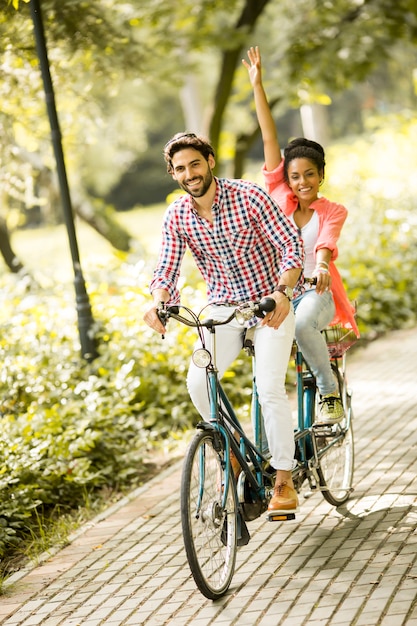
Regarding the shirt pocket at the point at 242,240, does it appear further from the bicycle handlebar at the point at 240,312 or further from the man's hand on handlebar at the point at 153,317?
the man's hand on handlebar at the point at 153,317

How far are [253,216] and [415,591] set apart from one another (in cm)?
182

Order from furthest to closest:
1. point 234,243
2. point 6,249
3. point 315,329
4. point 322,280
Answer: point 6,249 < point 315,329 < point 322,280 < point 234,243

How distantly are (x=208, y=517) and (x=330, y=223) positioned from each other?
1836mm

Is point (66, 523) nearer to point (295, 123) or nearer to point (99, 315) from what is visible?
point (99, 315)

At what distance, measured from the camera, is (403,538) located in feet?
15.3

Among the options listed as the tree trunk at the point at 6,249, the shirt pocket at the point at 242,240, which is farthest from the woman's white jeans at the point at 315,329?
the tree trunk at the point at 6,249

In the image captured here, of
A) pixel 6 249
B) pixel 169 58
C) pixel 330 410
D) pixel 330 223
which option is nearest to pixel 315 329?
pixel 330 410

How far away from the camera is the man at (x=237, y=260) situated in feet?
14.5

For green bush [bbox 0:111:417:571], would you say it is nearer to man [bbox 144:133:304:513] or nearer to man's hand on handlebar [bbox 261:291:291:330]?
man [bbox 144:133:304:513]

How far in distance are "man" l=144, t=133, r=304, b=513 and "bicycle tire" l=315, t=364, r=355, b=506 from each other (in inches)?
28.3

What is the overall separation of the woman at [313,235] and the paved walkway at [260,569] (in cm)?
64

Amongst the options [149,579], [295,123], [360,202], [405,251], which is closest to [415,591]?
[149,579]

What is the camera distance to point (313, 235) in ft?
17.4

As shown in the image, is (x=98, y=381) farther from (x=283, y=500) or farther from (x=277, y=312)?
(x=277, y=312)
